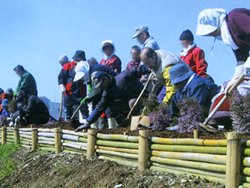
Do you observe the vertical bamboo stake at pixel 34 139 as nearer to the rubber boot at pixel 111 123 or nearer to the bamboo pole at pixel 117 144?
the rubber boot at pixel 111 123

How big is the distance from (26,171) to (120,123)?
202cm

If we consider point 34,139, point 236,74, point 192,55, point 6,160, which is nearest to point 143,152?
point 236,74

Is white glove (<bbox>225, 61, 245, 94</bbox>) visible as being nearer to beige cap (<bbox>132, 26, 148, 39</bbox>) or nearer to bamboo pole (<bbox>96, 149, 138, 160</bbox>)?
bamboo pole (<bbox>96, 149, 138, 160</bbox>)

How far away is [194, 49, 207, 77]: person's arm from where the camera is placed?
610 centimetres

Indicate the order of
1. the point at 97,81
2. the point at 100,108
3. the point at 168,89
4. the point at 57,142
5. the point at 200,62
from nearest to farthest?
the point at 168,89 → the point at 200,62 → the point at 100,108 → the point at 97,81 → the point at 57,142

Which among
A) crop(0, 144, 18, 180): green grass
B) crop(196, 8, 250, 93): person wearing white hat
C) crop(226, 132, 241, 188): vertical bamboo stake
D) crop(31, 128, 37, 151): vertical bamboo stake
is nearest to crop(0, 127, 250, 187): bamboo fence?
crop(226, 132, 241, 188): vertical bamboo stake

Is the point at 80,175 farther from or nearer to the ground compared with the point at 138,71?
nearer to the ground

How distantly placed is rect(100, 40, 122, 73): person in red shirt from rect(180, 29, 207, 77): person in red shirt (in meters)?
2.02

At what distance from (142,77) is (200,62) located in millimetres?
1233

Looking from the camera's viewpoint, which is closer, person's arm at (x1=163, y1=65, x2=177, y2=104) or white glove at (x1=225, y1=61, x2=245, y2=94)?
white glove at (x1=225, y1=61, x2=245, y2=94)

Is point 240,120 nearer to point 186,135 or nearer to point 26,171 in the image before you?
point 186,135

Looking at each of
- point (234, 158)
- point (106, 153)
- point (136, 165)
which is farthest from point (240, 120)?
point (106, 153)

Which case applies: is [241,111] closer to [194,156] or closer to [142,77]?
[194,156]

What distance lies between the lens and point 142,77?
272 inches
